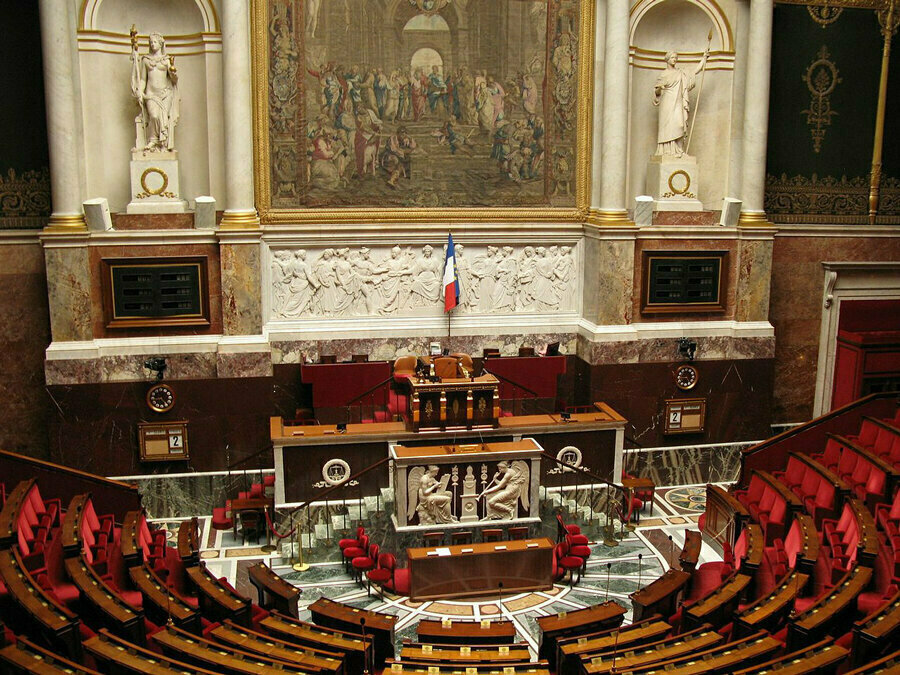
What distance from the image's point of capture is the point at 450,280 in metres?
15.8

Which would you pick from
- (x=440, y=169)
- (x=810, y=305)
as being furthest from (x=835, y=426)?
(x=440, y=169)

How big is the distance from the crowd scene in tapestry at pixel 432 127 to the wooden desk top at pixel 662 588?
25.5 feet

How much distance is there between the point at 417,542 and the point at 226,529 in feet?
9.65

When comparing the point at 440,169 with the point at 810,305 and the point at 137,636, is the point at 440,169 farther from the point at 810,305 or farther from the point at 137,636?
the point at 137,636

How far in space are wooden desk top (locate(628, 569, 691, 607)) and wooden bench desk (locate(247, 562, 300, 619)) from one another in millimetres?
3906

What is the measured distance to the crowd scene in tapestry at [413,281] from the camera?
1580 centimetres

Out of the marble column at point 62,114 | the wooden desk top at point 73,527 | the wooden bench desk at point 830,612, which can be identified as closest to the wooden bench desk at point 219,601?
the wooden desk top at point 73,527

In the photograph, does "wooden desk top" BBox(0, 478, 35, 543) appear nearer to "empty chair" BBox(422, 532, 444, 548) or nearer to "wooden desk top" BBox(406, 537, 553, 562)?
"wooden desk top" BBox(406, 537, 553, 562)

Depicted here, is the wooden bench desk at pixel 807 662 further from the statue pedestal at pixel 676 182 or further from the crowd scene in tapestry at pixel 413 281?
the statue pedestal at pixel 676 182

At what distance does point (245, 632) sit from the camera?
9148 millimetres

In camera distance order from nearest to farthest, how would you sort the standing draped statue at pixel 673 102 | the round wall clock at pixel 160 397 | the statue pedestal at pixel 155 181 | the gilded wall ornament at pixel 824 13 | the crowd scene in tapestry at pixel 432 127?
1. the round wall clock at pixel 160 397
2. the statue pedestal at pixel 155 181
3. the crowd scene in tapestry at pixel 432 127
4. the standing draped statue at pixel 673 102
5. the gilded wall ornament at pixel 824 13

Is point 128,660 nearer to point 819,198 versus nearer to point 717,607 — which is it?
point 717,607

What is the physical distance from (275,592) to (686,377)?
8.89 m

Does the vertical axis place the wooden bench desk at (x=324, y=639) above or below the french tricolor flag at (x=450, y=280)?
below
